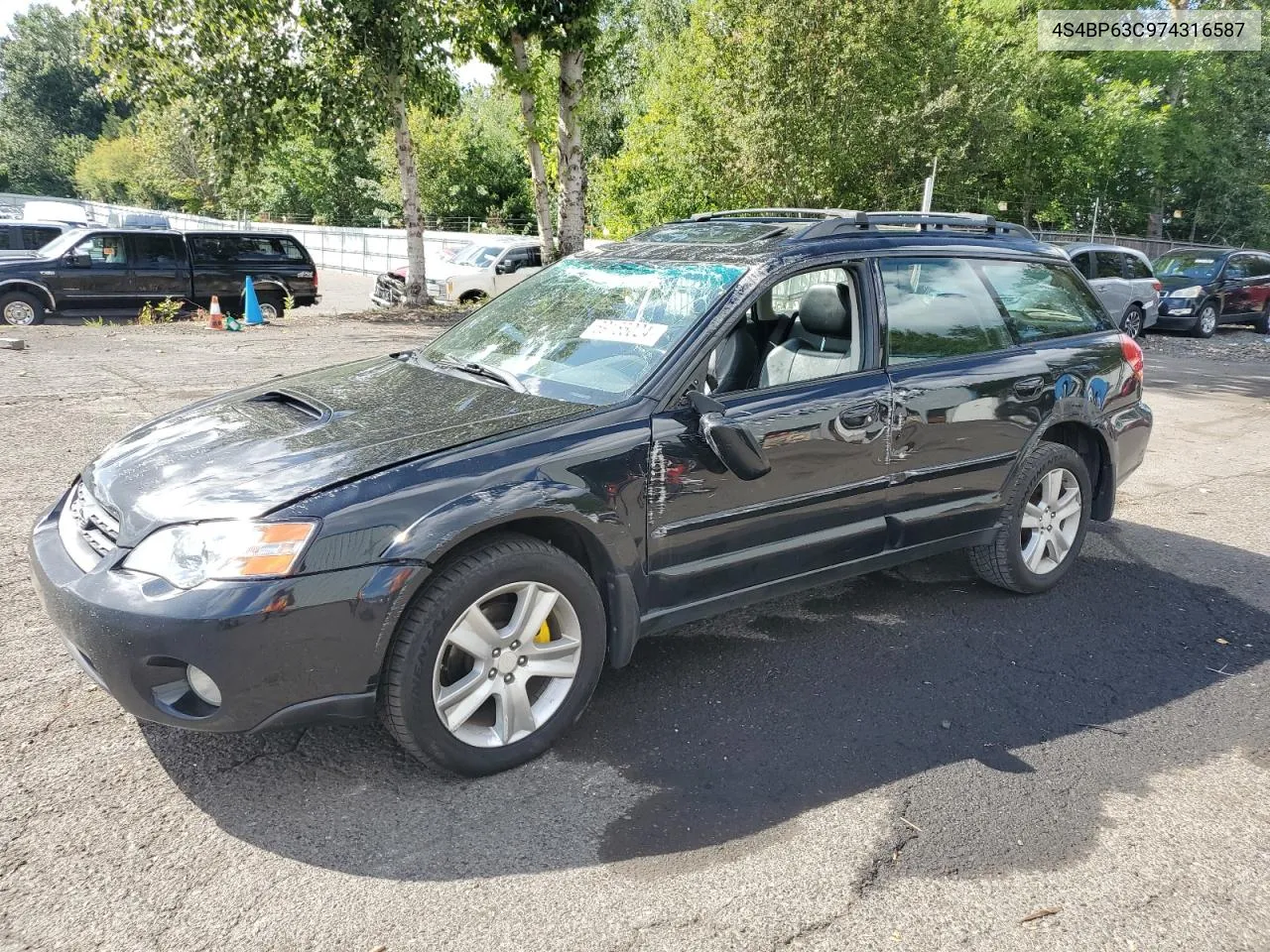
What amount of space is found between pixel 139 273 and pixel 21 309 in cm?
177

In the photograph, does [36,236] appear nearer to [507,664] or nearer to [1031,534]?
[507,664]

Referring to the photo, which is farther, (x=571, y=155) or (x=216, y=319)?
(x=571, y=155)

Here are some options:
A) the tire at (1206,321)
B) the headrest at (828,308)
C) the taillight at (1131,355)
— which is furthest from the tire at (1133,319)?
the headrest at (828,308)

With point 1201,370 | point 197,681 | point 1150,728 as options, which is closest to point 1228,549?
Result: point 1150,728

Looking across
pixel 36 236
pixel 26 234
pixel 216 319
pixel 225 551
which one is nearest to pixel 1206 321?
pixel 216 319

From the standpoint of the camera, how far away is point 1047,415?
463 cm

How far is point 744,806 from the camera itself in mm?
3004

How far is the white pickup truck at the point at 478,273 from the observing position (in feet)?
64.2

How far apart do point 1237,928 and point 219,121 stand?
17277mm

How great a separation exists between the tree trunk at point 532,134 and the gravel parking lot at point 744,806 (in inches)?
533

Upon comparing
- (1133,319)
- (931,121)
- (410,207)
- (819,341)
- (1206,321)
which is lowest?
(1206,321)

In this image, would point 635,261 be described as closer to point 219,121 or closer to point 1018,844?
point 1018,844

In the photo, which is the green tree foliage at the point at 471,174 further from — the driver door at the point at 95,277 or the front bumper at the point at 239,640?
the front bumper at the point at 239,640

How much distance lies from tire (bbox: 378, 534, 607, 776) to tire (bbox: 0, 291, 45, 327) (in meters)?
13.9
